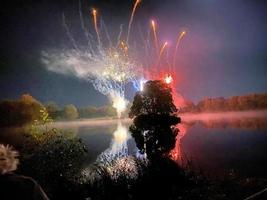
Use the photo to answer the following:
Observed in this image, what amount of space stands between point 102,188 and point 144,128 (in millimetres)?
28532

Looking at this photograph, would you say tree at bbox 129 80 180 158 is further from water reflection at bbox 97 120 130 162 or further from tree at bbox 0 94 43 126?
tree at bbox 0 94 43 126

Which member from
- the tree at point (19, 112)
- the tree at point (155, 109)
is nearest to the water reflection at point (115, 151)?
the tree at point (155, 109)

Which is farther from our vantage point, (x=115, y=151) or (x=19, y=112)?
(x=19, y=112)

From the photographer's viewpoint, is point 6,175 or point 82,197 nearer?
point 6,175

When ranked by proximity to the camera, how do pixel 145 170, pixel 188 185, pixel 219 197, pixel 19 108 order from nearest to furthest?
pixel 219 197 < pixel 188 185 < pixel 145 170 < pixel 19 108

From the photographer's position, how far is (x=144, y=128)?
42625mm

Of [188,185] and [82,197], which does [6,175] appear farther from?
[188,185]

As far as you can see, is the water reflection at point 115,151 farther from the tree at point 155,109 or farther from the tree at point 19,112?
the tree at point 19,112

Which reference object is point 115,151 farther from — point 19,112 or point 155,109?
point 19,112

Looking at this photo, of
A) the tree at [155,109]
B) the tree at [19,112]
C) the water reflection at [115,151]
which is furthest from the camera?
the tree at [19,112]

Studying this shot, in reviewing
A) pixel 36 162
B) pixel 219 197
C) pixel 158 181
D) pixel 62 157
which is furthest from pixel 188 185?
pixel 36 162

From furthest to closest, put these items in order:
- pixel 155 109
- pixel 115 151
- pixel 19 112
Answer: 1. pixel 19 112
2. pixel 155 109
3. pixel 115 151

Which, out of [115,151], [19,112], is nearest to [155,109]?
[115,151]

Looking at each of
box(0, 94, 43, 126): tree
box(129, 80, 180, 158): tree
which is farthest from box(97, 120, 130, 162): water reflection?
box(0, 94, 43, 126): tree
